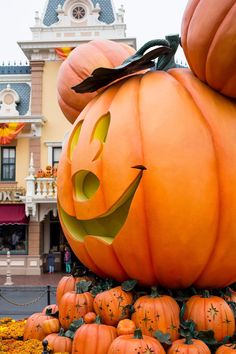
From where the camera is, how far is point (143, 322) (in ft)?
11.9

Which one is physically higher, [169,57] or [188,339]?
[169,57]

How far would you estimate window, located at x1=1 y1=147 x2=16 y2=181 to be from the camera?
17219 millimetres

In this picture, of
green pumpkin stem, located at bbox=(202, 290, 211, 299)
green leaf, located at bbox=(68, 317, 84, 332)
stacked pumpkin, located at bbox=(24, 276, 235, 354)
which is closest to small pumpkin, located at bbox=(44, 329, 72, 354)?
stacked pumpkin, located at bbox=(24, 276, 235, 354)

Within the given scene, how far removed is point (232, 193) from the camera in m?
3.65

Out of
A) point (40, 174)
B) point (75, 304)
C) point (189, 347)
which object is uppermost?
point (40, 174)

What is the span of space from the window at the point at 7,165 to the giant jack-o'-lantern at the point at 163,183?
1363 centimetres

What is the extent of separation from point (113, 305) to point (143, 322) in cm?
28

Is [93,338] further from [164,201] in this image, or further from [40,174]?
A: [40,174]

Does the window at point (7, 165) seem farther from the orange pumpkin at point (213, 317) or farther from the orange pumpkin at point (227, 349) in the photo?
the orange pumpkin at point (227, 349)

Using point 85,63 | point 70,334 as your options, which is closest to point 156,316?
point 70,334

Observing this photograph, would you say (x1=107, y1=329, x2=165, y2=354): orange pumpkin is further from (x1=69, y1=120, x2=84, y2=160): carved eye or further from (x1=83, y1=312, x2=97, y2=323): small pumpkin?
(x1=69, y1=120, x2=84, y2=160): carved eye

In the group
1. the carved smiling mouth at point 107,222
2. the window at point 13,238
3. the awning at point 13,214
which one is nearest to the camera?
the carved smiling mouth at point 107,222

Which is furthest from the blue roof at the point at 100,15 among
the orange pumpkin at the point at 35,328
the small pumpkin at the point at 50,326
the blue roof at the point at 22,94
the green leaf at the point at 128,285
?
the green leaf at the point at 128,285

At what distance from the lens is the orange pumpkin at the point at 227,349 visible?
137 inches
